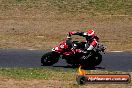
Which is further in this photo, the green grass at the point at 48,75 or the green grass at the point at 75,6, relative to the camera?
the green grass at the point at 75,6

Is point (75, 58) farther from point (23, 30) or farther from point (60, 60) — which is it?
point (23, 30)

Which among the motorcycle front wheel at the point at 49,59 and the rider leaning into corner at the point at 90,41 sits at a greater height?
the rider leaning into corner at the point at 90,41

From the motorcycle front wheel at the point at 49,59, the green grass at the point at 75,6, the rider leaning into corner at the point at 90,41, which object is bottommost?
the green grass at the point at 75,6

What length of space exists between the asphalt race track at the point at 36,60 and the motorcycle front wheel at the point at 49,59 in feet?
1.16

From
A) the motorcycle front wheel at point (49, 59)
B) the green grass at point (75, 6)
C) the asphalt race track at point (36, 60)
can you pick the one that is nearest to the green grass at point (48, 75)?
the motorcycle front wheel at point (49, 59)

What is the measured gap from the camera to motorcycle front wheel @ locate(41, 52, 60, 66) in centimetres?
2323

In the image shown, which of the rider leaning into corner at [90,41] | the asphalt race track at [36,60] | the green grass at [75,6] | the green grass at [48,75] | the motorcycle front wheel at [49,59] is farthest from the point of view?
the green grass at [75,6]

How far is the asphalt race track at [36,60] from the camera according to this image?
23531 mm

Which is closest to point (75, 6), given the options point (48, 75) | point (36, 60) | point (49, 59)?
point (36, 60)

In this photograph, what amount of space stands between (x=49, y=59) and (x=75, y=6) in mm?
18782

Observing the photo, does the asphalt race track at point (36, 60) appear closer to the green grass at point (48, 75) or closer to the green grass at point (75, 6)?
the green grass at point (48, 75)

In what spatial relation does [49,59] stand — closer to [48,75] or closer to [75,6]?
[48,75]

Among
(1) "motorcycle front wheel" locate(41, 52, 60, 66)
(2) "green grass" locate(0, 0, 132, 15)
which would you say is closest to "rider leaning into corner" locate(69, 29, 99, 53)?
(1) "motorcycle front wheel" locate(41, 52, 60, 66)

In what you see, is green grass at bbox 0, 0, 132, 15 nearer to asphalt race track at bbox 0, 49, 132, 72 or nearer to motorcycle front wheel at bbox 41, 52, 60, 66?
asphalt race track at bbox 0, 49, 132, 72
